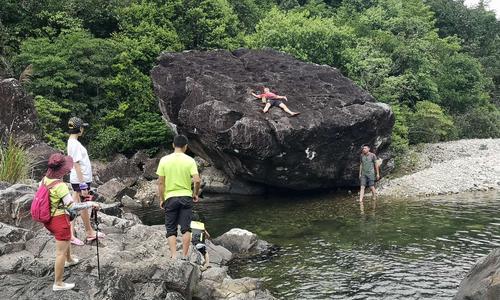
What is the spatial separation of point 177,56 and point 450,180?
14487mm

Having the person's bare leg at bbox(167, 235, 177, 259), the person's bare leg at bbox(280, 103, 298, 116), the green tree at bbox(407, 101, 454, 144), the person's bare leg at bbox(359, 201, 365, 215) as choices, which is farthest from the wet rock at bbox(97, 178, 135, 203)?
the green tree at bbox(407, 101, 454, 144)

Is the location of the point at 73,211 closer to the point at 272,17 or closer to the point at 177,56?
the point at 177,56

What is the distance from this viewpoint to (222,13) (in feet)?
101

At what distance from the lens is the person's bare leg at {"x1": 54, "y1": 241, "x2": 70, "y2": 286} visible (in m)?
7.08

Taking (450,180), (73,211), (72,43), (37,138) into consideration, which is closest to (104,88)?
(72,43)

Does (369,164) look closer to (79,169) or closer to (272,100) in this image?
A: (272,100)

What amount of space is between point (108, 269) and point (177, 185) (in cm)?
190

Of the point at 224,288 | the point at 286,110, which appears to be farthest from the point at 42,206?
the point at 286,110

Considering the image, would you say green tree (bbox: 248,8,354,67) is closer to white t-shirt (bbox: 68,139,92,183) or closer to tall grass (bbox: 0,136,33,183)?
tall grass (bbox: 0,136,33,183)

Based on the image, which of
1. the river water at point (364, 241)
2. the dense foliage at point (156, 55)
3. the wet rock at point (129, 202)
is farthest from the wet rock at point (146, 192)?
the dense foliage at point (156, 55)

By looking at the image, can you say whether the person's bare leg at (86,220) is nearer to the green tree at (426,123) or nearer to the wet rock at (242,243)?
the wet rock at (242,243)

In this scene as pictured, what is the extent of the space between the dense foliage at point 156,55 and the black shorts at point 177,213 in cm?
1626

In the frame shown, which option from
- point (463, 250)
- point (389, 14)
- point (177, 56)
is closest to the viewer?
point (463, 250)

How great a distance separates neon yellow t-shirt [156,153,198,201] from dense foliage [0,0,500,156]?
16301 mm
